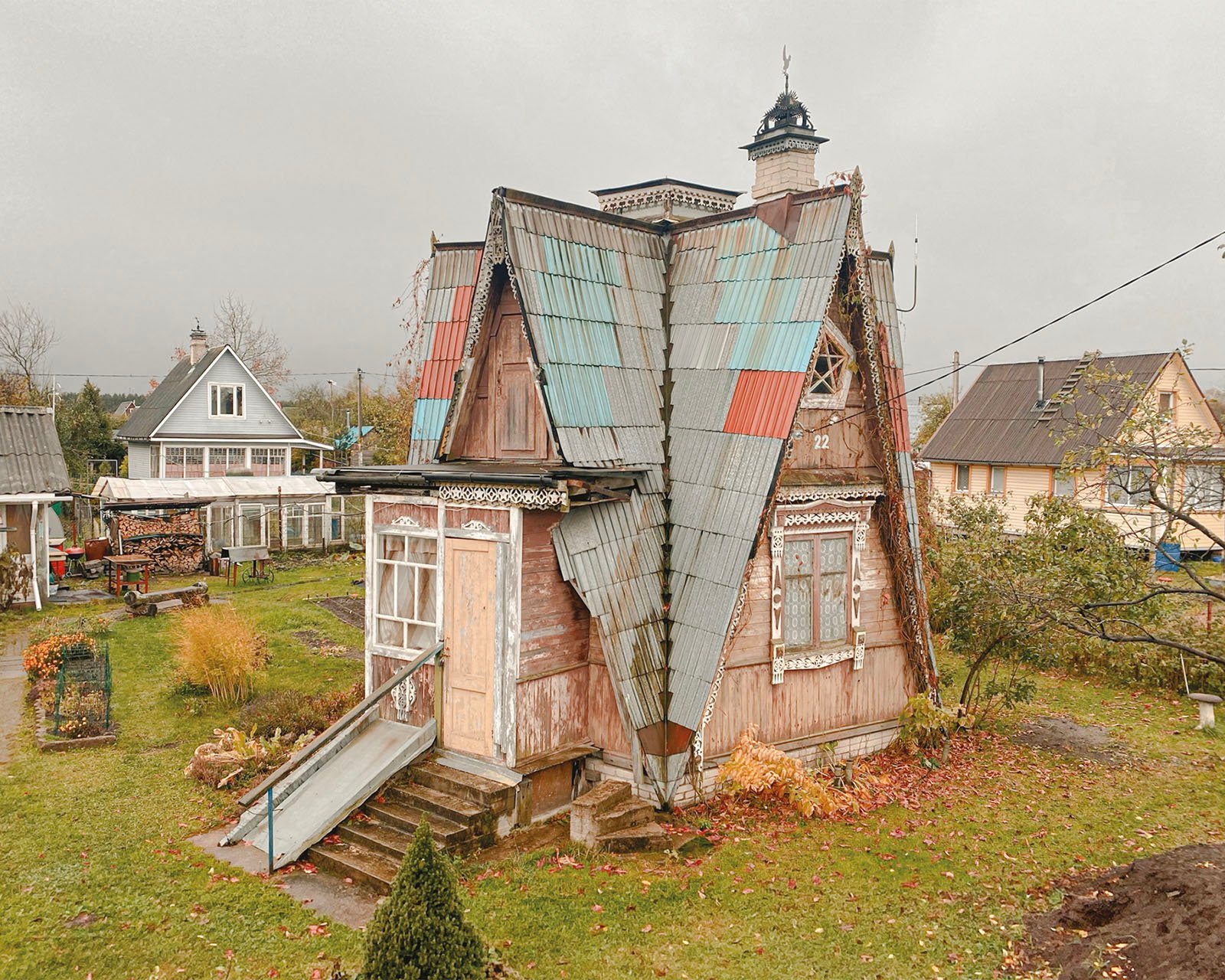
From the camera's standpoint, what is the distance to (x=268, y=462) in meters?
36.3

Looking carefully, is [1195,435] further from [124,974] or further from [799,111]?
[124,974]

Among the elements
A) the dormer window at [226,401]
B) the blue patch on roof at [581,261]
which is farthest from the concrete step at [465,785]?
the dormer window at [226,401]

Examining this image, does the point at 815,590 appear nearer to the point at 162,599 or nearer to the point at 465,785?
the point at 465,785

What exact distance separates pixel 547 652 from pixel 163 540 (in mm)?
24799

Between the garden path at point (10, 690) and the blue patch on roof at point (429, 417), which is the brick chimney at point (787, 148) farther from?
the garden path at point (10, 690)

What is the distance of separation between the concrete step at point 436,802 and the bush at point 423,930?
2998 mm

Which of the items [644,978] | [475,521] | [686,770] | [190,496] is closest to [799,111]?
[475,521]

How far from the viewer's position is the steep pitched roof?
34000 mm

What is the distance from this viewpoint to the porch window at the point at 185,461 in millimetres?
33812

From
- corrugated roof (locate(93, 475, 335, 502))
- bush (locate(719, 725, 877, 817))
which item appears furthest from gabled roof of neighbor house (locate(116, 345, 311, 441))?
bush (locate(719, 725, 877, 817))

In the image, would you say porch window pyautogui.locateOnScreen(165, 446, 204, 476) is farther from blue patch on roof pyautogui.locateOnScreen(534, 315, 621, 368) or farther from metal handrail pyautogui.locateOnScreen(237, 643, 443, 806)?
blue patch on roof pyautogui.locateOnScreen(534, 315, 621, 368)

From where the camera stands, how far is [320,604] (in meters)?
24.1

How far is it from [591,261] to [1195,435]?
7.27m

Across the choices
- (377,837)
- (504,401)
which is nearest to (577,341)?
(504,401)
